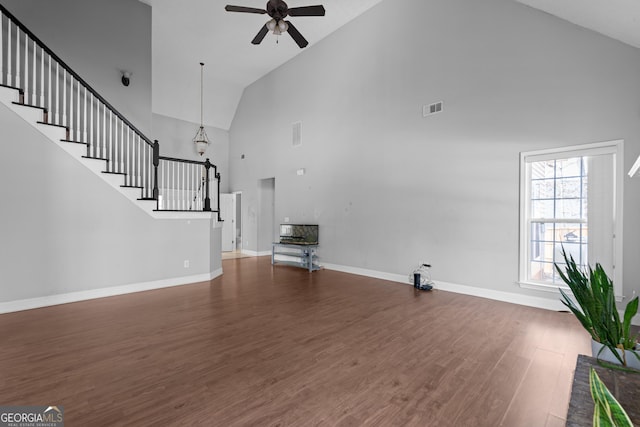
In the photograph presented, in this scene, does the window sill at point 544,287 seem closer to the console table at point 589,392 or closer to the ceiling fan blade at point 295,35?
the console table at point 589,392

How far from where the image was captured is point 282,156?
784 centimetres

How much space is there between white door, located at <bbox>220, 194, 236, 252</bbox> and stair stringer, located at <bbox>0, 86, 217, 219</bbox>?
171 inches

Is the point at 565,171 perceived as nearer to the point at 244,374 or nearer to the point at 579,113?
the point at 579,113

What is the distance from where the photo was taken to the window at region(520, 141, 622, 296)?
338 cm

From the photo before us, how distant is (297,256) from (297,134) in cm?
312

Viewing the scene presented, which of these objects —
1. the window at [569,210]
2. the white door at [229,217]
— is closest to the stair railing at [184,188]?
the white door at [229,217]

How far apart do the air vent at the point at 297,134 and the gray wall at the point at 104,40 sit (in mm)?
3242

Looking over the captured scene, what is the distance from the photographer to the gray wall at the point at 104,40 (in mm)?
4797

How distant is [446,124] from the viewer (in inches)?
185

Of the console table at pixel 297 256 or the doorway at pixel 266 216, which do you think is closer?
the console table at pixel 297 256

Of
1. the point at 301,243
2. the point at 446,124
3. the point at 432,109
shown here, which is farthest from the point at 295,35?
the point at 301,243

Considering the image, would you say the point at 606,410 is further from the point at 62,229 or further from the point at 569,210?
the point at 62,229

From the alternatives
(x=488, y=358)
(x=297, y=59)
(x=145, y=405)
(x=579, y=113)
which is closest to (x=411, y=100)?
(x=579, y=113)

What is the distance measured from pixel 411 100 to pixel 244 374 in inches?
194
